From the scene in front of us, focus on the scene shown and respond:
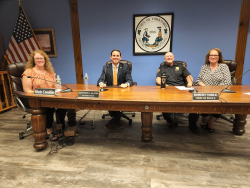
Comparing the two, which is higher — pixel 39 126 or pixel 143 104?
pixel 143 104

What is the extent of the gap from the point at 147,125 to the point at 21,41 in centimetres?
318

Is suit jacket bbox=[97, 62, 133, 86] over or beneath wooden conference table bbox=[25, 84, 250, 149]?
over

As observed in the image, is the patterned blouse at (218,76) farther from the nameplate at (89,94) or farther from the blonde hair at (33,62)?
the blonde hair at (33,62)

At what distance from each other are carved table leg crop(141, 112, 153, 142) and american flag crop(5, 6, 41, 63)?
285 centimetres

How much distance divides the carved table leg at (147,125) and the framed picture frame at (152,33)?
1.83m

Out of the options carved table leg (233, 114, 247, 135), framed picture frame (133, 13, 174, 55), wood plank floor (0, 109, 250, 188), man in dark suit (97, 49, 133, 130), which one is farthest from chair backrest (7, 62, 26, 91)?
carved table leg (233, 114, 247, 135)

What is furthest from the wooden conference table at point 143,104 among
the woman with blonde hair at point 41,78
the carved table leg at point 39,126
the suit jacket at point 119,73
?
the suit jacket at point 119,73

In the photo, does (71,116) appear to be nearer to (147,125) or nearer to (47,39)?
(147,125)

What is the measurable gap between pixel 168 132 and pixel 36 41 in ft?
10.5

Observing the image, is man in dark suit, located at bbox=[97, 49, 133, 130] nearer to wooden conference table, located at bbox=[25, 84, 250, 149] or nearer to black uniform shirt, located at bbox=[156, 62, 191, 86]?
black uniform shirt, located at bbox=[156, 62, 191, 86]

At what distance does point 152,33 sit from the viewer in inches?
118

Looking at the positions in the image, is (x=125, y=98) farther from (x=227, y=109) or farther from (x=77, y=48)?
(x=77, y=48)

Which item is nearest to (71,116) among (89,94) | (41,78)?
(41,78)

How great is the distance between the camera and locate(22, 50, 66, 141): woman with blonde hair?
1.86 meters
